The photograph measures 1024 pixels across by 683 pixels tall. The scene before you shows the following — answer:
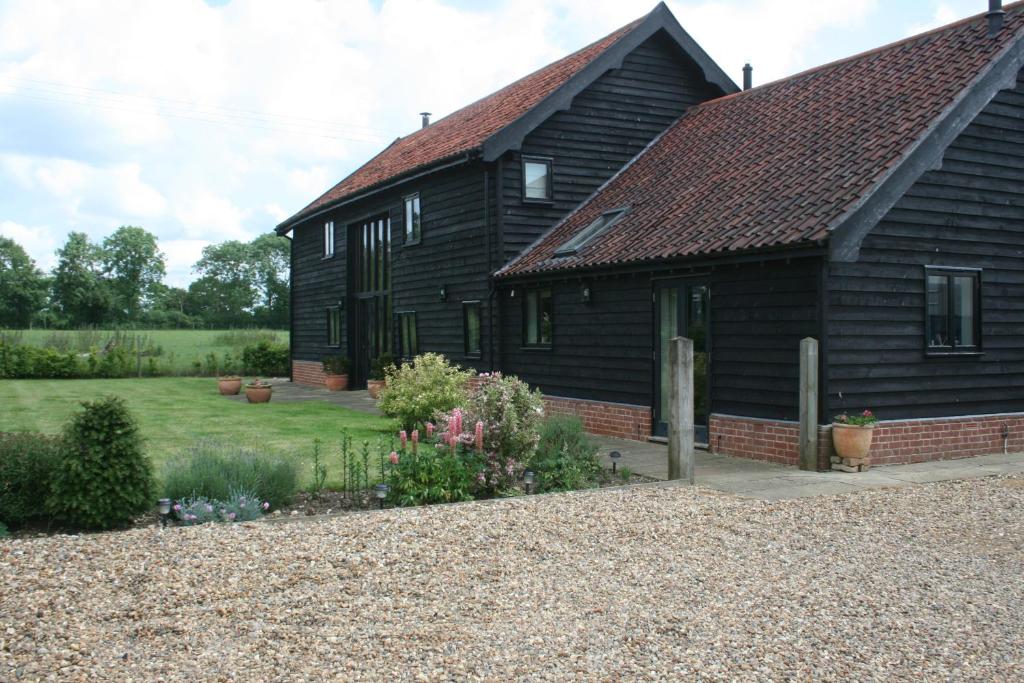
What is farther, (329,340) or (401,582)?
(329,340)

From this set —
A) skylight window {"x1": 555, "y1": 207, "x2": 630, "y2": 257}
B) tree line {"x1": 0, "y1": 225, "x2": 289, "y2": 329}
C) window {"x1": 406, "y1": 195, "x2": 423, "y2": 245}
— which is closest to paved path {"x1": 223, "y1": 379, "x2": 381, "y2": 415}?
window {"x1": 406, "y1": 195, "x2": 423, "y2": 245}

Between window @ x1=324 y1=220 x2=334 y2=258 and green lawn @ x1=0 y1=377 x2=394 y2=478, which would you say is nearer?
green lawn @ x1=0 y1=377 x2=394 y2=478

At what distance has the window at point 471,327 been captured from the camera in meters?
19.2

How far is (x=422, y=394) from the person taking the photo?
14.1 m

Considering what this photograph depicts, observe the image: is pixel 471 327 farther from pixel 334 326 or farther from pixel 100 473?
pixel 100 473

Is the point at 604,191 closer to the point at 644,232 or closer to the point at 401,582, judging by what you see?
the point at 644,232

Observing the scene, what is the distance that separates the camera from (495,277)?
18047mm

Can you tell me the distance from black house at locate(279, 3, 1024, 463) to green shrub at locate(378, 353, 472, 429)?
9.00 feet

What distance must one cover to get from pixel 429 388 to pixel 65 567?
863cm

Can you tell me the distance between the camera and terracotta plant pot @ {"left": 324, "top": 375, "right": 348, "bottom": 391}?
25.9 m

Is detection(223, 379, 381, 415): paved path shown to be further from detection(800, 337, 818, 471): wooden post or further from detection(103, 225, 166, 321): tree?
detection(103, 225, 166, 321): tree

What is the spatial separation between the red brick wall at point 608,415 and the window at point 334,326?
1195 centimetres

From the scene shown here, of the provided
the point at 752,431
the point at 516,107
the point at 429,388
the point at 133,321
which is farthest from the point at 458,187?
the point at 133,321

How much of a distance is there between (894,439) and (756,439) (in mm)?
1738
